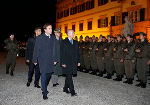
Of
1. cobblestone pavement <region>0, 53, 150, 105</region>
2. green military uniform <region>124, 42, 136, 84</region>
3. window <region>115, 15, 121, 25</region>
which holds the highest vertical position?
window <region>115, 15, 121, 25</region>

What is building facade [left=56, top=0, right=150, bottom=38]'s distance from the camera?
2292cm

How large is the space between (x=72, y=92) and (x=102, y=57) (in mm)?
5091

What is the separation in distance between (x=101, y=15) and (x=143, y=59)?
75.3 ft

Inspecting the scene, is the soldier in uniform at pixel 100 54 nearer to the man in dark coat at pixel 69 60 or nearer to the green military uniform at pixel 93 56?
the green military uniform at pixel 93 56

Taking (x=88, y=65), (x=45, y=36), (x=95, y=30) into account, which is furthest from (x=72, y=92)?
(x=95, y=30)

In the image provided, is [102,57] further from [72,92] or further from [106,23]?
[106,23]

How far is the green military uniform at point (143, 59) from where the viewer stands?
842 centimetres

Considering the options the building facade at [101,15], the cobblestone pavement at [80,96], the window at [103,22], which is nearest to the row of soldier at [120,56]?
the cobblestone pavement at [80,96]

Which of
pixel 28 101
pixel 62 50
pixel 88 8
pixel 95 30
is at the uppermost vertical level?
pixel 88 8

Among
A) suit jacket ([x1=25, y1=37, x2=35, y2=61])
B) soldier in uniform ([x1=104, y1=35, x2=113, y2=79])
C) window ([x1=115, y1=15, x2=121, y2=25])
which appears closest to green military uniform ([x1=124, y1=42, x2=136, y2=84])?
soldier in uniform ([x1=104, y1=35, x2=113, y2=79])

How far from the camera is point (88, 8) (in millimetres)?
33969

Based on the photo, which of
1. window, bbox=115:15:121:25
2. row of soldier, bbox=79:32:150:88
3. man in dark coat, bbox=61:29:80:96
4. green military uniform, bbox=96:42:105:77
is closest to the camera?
man in dark coat, bbox=61:29:80:96

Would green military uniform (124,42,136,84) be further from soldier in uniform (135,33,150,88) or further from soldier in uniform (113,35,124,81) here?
soldier in uniform (113,35,124,81)

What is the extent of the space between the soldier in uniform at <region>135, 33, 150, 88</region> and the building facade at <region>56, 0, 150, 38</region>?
561 inches
